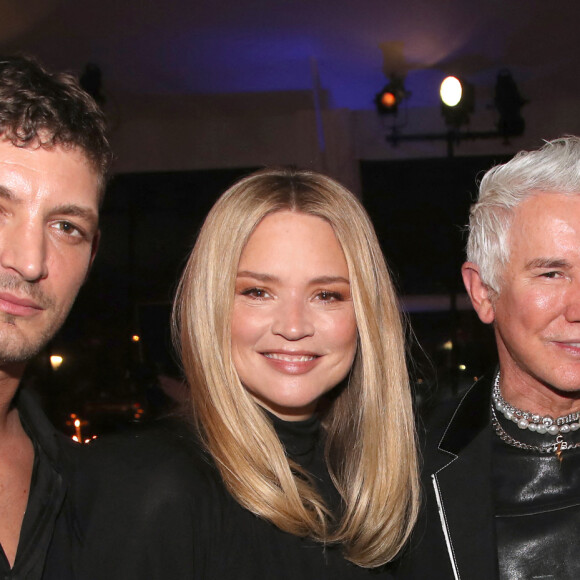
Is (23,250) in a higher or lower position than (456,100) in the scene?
lower

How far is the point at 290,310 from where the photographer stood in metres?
2.03

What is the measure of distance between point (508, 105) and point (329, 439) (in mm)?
3950

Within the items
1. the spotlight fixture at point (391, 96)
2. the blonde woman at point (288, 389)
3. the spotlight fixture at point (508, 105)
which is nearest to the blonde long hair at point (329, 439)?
the blonde woman at point (288, 389)

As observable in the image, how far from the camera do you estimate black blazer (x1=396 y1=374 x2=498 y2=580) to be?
203 centimetres

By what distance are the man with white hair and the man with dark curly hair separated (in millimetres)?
1006

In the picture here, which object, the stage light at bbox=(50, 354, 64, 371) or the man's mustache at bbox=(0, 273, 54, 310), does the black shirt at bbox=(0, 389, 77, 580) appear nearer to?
the man's mustache at bbox=(0, 273, 54, 310)

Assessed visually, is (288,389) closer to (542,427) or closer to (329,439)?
(329,439)

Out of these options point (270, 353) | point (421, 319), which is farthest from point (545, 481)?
point (421, 319)

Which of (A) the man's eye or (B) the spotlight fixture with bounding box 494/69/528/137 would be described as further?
(B) the spotlight fixture with bounding box 494/69/528/137

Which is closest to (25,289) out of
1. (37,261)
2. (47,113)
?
(37,261)

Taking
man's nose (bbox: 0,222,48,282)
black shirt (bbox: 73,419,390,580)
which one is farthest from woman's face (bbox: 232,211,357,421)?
man's nose (bbox: 0,222,48,282)

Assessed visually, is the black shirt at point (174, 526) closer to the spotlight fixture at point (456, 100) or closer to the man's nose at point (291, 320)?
the man's nose at point (291, 320)

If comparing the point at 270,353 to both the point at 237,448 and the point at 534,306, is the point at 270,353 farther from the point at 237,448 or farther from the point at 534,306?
the point at 534,306

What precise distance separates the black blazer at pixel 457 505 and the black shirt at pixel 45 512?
933mm
